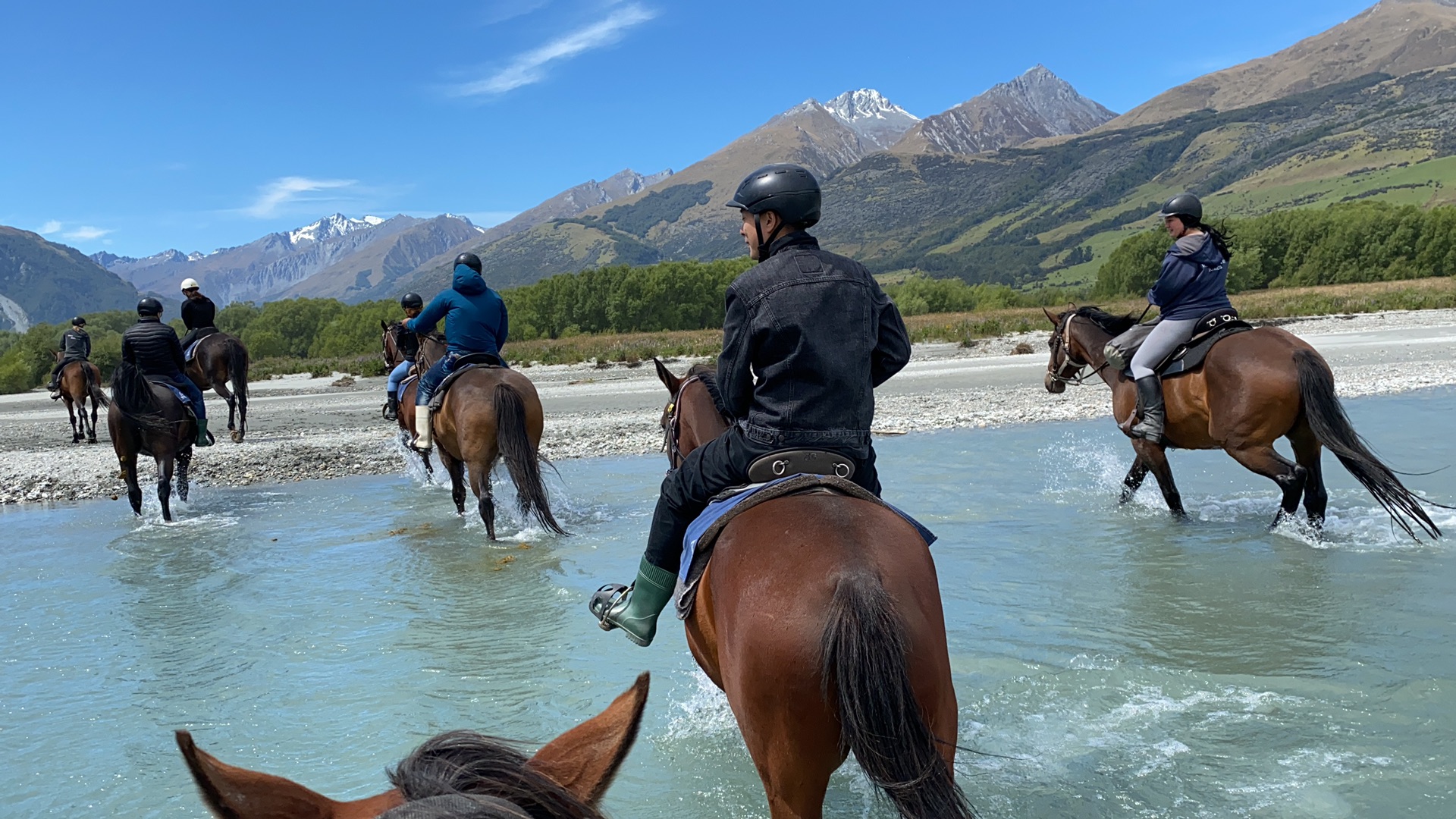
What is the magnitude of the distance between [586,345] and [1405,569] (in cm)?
4662

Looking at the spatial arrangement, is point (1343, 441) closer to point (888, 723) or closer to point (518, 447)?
point (888, 723)

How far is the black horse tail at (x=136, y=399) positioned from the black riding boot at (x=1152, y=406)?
11638 millimetres

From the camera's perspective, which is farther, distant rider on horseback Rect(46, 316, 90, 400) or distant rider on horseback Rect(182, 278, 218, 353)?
distant rider on horseback Rect(46, 316, 90, 400)

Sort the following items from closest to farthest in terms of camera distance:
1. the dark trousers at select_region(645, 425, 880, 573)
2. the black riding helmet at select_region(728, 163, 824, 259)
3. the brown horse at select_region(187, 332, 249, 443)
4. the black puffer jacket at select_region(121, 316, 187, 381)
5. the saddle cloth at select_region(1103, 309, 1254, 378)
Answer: the dark trousers at select_region(645, 425, 880, 573)
the black riding helmet at select_region(728, 163, 824, 259)
the saddle cloth at select_region(1103, 309, 1254, 378)
the black puffer jacket at select_region(121, 316, 187, 381)
the brown horse at select_region(187, 332, 249, 443)

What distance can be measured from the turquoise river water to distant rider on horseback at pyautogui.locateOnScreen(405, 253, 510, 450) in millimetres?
1660

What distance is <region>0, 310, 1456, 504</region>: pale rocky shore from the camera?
631 inches

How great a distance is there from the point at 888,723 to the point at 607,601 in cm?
213

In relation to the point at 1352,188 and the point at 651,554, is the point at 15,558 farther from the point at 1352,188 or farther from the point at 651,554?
the point at 1352,188

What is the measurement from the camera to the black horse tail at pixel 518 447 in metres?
9.71

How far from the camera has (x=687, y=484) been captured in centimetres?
387

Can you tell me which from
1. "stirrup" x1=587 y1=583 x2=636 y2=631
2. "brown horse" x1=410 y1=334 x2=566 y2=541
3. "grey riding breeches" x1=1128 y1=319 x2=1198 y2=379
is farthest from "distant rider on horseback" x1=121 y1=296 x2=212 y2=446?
"grey riding breeches" x1=1128 y1=319 x2=1198 y2=379

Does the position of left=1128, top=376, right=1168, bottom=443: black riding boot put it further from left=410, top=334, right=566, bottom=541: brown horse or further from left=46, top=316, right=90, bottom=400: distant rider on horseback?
left=46, top=316, right=90, bottom=400: distant rider on horseback

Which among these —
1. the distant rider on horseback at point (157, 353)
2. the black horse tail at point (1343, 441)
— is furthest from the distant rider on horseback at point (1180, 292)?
the distant rider on horseback at point (157, 353)

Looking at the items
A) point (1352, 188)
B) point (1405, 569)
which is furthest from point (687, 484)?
point (1352, 188)
